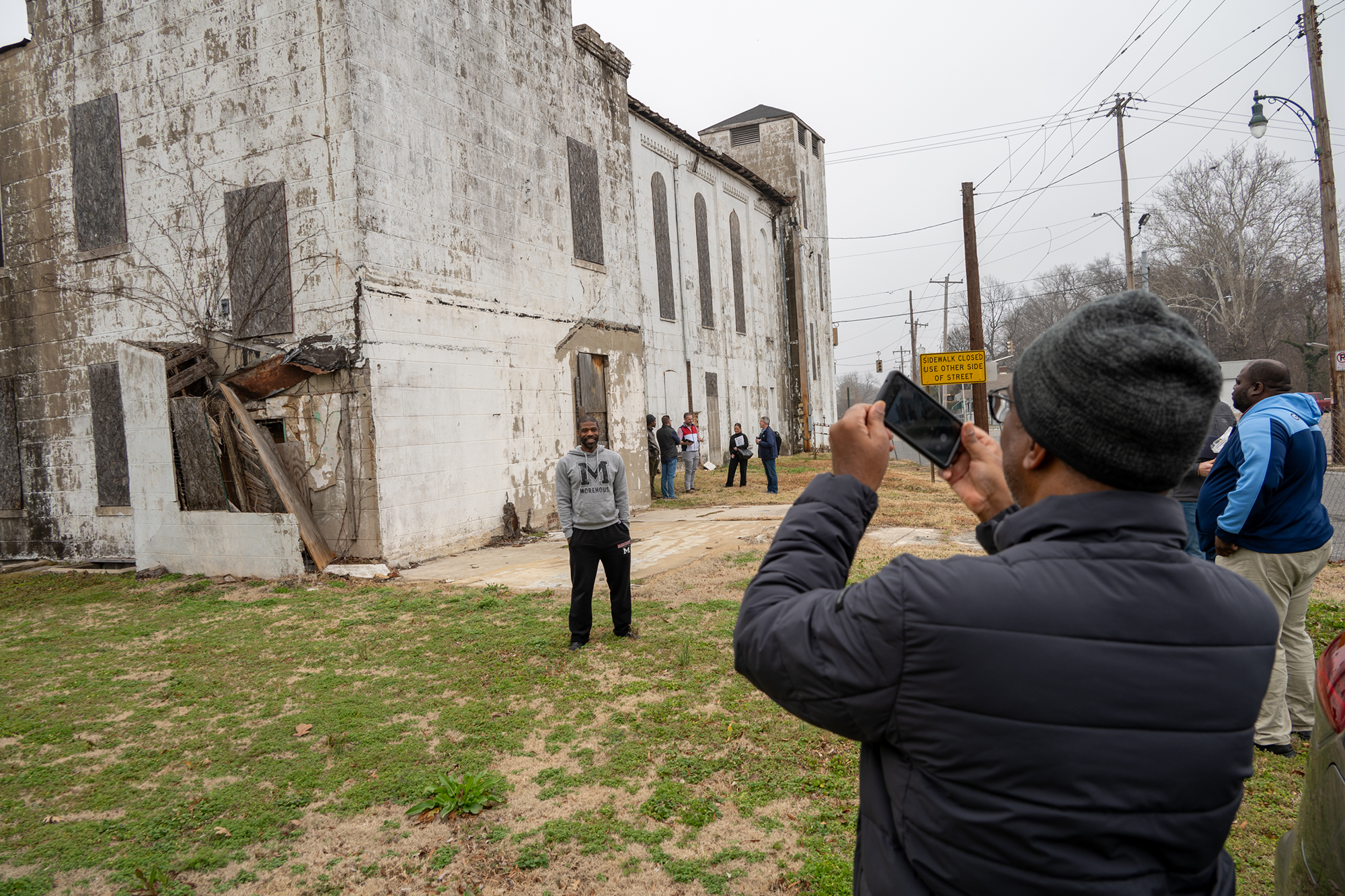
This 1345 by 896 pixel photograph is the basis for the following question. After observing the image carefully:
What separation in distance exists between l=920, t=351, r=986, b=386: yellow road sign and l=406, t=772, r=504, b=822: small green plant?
41.6ft

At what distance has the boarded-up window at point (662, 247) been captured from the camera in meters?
23.8

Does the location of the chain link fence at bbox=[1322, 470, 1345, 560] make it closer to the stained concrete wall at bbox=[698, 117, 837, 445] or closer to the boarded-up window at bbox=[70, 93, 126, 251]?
the boarded-up window at bbox=[70, 93, 126, 251]

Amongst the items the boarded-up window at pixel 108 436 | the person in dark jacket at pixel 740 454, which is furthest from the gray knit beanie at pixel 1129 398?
the person in dark jacket at pixel 740 454

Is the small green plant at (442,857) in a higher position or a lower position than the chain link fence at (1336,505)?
lower

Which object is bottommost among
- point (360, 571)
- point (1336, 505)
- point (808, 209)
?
point (1336, 505)

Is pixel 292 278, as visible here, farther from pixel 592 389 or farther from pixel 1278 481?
pixel 1278 481

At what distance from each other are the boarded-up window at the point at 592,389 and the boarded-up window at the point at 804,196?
21923 mm

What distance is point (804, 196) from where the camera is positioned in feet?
114

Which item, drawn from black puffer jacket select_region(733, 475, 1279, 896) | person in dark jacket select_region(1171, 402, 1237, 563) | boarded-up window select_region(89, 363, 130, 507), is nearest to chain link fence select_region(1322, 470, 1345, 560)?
person in dark jacket select_region(1171, 402, 1237, 563)

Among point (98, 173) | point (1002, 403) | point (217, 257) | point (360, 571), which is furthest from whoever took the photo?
point (98, 173)

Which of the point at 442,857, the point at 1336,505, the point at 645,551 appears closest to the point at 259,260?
the point at 645,551

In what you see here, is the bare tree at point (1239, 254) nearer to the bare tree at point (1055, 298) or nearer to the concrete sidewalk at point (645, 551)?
the bare tree at point (1055, 298)

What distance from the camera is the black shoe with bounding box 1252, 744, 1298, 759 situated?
4109 mm

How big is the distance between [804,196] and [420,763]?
111ft
